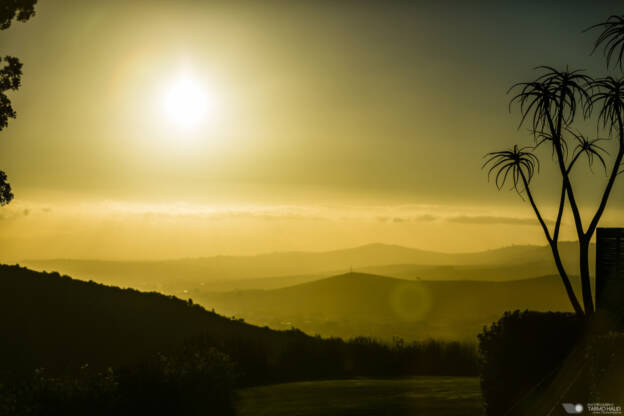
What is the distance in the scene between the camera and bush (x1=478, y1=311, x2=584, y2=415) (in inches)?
580

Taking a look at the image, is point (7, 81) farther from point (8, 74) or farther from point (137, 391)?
point (137, 391)

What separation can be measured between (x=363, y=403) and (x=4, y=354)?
13114 mm

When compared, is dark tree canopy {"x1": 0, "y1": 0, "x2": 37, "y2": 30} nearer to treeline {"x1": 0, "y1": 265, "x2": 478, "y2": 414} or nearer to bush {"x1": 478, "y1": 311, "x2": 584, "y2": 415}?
treeline {"x1": 0, "y1": 265, "x2": 478, "y2": 414}

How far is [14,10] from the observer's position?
18.4 meters

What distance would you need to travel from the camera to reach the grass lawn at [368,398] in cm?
1766

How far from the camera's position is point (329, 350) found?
26.2 m

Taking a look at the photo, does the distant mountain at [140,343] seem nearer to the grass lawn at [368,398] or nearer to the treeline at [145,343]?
the treeline at [145,343]

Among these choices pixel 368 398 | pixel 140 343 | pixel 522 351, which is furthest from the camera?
pixel 140 343

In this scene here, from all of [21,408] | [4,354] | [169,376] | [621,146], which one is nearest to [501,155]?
[621,146]

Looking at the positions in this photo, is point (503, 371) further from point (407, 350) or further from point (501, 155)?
point (407, 350)

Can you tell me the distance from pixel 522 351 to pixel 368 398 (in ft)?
19.0

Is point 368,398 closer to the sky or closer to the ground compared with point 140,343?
closer to the ground

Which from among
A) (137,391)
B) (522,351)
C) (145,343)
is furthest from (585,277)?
(145,343)

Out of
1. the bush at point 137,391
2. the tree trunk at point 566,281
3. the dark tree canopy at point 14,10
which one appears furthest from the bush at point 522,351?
the dark tree canopy at point 14,10
